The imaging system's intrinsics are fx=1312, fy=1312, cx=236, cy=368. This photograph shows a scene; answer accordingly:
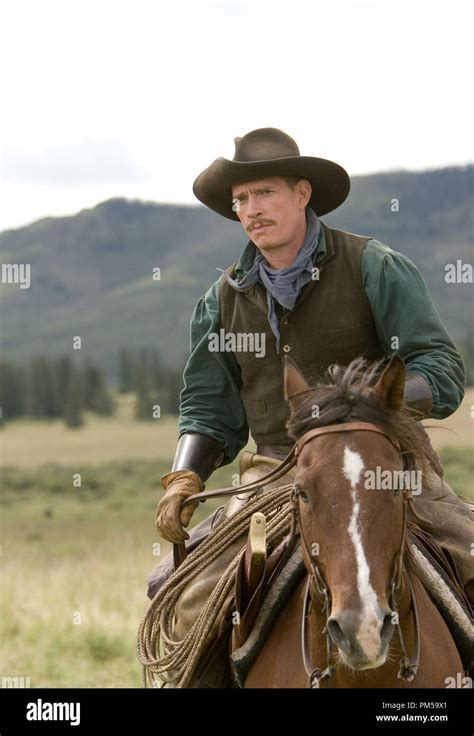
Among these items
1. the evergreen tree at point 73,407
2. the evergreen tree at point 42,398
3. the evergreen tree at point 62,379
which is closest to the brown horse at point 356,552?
the evergreen tree at point 73,407

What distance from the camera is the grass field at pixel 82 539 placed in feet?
35.8

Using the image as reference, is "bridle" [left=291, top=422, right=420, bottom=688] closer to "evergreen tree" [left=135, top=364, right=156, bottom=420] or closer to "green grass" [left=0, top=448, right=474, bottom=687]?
"green grass" [left=0, top=448, right=474, bottom=687]

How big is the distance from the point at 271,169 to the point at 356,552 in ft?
7.87

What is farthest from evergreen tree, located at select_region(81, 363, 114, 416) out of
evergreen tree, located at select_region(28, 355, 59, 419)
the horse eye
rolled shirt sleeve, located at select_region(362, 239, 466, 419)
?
the horse eye

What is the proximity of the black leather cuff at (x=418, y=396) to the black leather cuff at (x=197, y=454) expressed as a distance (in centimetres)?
138

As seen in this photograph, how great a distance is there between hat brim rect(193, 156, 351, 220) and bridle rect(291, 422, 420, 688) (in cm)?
185

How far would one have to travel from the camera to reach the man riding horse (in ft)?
18.7

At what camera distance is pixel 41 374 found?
69.4m

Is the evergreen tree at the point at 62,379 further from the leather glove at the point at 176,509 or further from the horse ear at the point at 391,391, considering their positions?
the horse ear at the point at 391,391

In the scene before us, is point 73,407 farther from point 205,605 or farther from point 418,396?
point 418,396

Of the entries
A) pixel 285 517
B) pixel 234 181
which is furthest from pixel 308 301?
pixel 285 517
